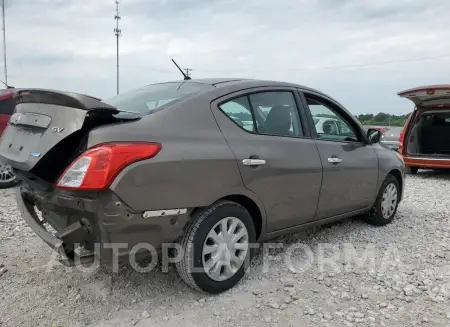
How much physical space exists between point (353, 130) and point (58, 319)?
3264 millimetres

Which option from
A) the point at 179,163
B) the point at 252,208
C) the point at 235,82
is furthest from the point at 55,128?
the point at 252,208

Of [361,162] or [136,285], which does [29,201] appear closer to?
[136,285]

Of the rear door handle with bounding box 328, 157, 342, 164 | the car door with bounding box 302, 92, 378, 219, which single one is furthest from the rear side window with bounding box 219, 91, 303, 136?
the rear door handle with bounding box 328, 157, 342, 164

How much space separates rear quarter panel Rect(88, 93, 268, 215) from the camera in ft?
7.97

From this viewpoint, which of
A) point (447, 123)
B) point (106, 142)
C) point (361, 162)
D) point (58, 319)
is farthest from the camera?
point (447, 123)

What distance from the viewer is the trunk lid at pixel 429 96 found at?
784 centimetres

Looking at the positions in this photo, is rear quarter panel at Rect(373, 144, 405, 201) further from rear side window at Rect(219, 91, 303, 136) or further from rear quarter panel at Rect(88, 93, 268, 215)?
rear quarter panel at Rect(88, 93, 268, 215)

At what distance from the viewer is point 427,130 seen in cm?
952

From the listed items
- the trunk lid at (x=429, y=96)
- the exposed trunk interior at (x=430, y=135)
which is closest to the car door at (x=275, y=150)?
the trunk lid at (x=429, y=96)

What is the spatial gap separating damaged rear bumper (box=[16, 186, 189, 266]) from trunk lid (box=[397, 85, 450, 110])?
693cm

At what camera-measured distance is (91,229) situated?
246 cm

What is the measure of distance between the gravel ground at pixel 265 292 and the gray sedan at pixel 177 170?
257mm

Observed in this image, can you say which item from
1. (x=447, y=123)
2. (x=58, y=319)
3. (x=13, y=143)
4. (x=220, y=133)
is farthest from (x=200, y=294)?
(x=447, y=123)

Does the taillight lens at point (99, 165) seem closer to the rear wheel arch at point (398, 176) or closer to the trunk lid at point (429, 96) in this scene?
the rear wheel arch at point (398, 176)
